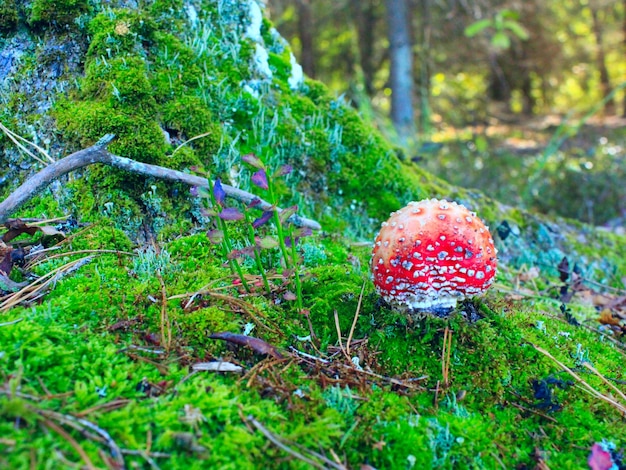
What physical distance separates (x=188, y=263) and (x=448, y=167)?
680cm

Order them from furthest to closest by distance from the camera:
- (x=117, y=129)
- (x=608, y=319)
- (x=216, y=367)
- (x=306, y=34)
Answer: (x=306, y=34) < (x=608, y=319) < (x=117, y=129) < (x=216, y=367)

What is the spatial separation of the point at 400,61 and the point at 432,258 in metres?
8.88

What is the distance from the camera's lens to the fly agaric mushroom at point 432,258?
2.24 m

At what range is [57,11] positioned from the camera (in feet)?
10.2

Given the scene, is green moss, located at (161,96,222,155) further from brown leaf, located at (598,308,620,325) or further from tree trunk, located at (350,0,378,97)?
tree trunk, located at (350,0,378,97)

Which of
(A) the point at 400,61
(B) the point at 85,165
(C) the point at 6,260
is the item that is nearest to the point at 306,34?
(A) the point at 400,61

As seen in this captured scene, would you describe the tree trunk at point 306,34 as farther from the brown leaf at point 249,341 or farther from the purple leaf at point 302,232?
the brown leaf at point 249,341

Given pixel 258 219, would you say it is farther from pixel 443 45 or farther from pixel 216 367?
pixel 443 45

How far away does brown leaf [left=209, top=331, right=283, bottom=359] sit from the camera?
2.08m

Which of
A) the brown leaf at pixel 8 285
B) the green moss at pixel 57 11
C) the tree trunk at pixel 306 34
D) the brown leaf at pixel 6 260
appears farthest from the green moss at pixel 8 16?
the tree trunk at pixel 306 34

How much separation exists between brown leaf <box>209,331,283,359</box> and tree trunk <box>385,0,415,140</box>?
8.20 m

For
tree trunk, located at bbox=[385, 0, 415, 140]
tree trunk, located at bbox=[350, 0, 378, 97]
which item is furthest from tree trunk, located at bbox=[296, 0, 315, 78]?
tree trunk, located at bbox=[385, 0, 415, 140]

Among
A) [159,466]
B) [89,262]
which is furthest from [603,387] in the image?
[89,262]

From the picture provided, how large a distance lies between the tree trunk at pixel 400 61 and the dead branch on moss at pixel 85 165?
24.7 ft
